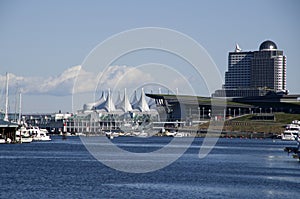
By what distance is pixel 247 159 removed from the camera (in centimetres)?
8938

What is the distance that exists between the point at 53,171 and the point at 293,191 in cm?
2150

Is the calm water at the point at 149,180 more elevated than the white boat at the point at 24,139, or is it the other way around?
the white boat at the point at 24,139

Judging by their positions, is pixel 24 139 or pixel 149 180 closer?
pixel 149 180

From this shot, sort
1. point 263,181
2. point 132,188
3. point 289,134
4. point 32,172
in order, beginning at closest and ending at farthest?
point 132,188
point 263,181
point 32,172
point 289,134

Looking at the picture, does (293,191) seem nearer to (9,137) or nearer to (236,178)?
(236,178)

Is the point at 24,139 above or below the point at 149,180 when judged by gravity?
above

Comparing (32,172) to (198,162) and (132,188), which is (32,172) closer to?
(132,188)

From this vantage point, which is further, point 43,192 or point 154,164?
point 154,164

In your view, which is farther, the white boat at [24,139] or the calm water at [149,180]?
the white boat at [24,139]

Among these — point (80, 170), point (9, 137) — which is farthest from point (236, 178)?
point (9, 137)

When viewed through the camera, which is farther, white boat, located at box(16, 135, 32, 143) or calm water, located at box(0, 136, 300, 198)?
white boat, located at box(16, 135, 32, 143)

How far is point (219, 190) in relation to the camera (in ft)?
171

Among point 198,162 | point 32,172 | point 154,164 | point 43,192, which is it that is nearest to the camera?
point 43,192

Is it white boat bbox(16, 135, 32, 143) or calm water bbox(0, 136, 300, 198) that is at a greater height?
white boat bbox(16, 135, 32, 143)
